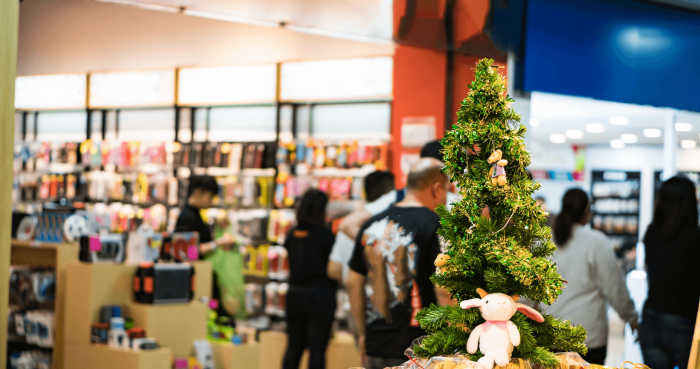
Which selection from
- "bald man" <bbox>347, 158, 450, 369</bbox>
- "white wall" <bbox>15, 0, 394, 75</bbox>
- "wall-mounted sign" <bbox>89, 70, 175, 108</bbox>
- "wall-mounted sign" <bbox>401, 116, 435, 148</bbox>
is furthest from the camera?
"wall-mounted sign" <bbox>89, 70, 175, 108</bbox>

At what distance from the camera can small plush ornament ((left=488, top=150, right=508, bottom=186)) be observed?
4.65 feet

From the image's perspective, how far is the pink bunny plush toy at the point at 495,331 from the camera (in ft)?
4.56

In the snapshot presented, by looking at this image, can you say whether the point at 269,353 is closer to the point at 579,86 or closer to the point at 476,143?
the point at 579,86

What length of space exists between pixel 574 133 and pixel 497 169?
10174 millimetres

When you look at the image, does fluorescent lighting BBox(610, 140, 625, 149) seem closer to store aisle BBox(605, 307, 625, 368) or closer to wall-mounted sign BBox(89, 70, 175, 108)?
store aisle BBox(605, 307, 625, 368)

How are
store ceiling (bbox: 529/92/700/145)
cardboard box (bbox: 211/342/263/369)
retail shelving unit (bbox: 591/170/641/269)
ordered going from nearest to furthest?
1. cardboard box (bbox: 211/342/263/369)
2. store ceiling (bbox: 529/92/700/145)
3. retail shelving unit (bbox: 591/170/641/269)

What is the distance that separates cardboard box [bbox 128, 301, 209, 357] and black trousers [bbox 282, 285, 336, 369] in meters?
0.59

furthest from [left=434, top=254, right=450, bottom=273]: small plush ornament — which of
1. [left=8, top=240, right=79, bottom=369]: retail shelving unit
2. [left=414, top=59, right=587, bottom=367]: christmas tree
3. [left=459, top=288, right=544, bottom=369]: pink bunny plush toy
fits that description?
[left=8, top=240, right=79, bottom=369]: retail shelving unit

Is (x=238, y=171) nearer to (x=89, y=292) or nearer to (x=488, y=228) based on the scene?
(x=89, y=292)

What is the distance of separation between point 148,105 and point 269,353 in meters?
3.86

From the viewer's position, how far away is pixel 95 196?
832cm

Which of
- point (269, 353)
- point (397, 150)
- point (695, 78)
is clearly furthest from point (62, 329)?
point (695, 78)

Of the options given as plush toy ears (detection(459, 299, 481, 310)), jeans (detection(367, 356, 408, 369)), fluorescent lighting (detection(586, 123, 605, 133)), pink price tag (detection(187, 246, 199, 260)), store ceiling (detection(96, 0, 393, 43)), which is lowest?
jeans (detection(367, 356, 408, 369))

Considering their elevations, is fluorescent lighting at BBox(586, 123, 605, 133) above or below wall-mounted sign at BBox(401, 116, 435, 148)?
above
